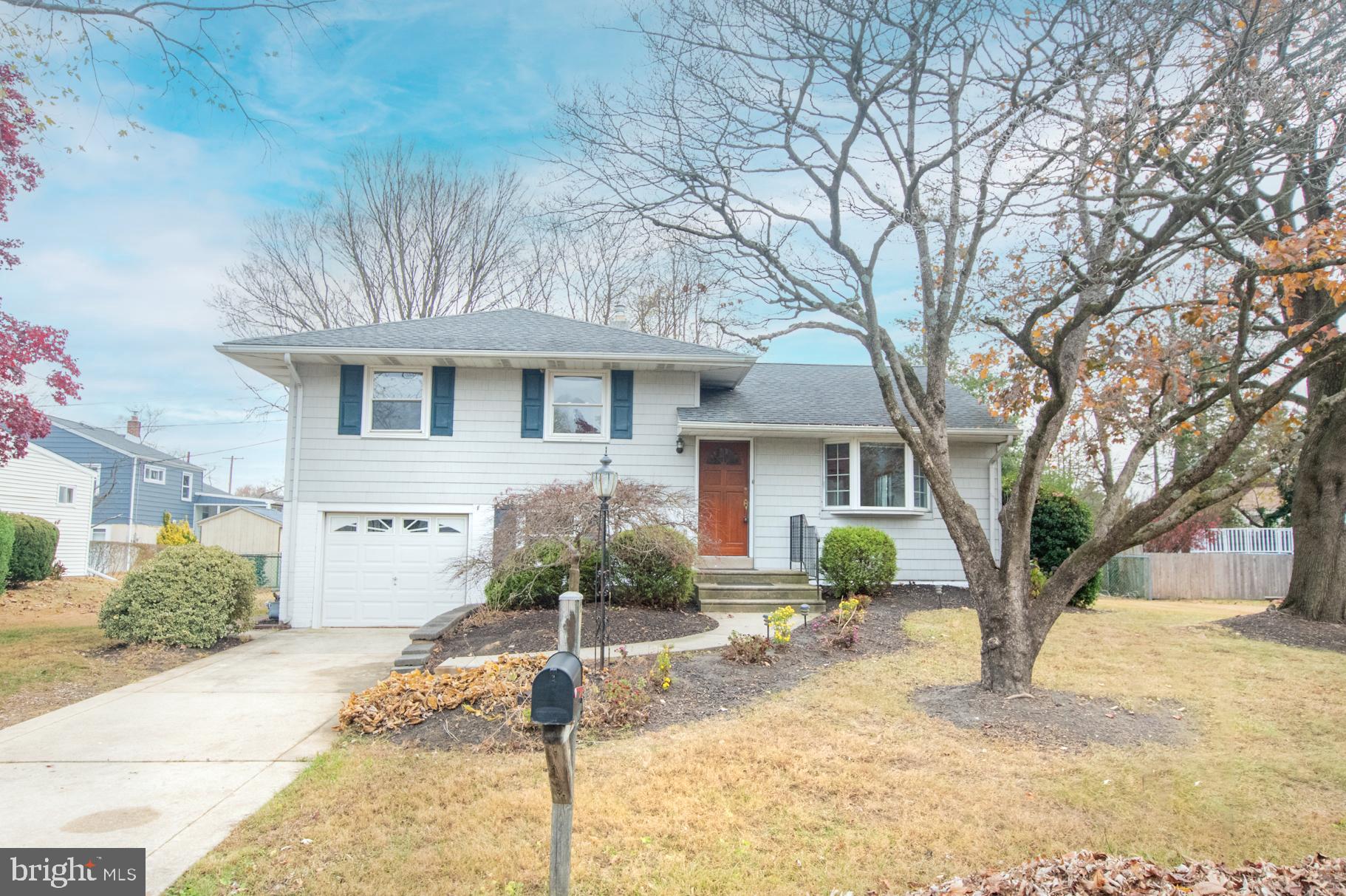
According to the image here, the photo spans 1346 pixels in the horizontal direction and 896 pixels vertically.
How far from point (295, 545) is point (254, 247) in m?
13.3

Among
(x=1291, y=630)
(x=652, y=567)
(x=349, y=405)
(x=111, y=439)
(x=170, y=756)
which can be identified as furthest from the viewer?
(x=111, y=439)

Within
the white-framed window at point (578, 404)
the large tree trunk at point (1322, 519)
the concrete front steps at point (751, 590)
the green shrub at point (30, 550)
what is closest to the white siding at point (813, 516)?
the concrete front steps at point (751, 590)

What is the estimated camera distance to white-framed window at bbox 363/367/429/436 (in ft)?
43.3

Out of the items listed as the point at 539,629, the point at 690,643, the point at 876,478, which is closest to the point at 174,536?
the point at 539,629

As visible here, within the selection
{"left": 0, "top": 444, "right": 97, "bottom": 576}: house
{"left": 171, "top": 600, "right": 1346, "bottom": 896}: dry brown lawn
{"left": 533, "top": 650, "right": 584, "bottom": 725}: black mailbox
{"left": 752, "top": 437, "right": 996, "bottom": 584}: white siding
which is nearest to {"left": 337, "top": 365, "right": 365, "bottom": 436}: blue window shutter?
{"left": 752, "top": 437, "right": 996, "bottom": 584}: white siding

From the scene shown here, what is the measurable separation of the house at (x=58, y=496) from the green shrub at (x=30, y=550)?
1765mm

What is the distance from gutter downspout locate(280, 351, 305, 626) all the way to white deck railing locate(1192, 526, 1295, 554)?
77.6 feet

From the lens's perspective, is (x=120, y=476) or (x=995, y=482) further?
(x=120, y=476)

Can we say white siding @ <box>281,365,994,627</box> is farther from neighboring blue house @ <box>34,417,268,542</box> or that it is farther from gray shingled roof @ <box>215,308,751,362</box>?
neighboring blue house @ <box>34,417,268,542</box>

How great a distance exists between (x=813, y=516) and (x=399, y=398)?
722cm

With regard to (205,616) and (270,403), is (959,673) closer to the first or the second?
(205,616)

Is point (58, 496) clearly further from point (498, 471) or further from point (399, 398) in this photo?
point (498, 471)

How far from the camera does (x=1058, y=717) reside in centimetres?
594

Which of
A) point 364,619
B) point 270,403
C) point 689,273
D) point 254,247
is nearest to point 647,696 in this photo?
point 689,273
